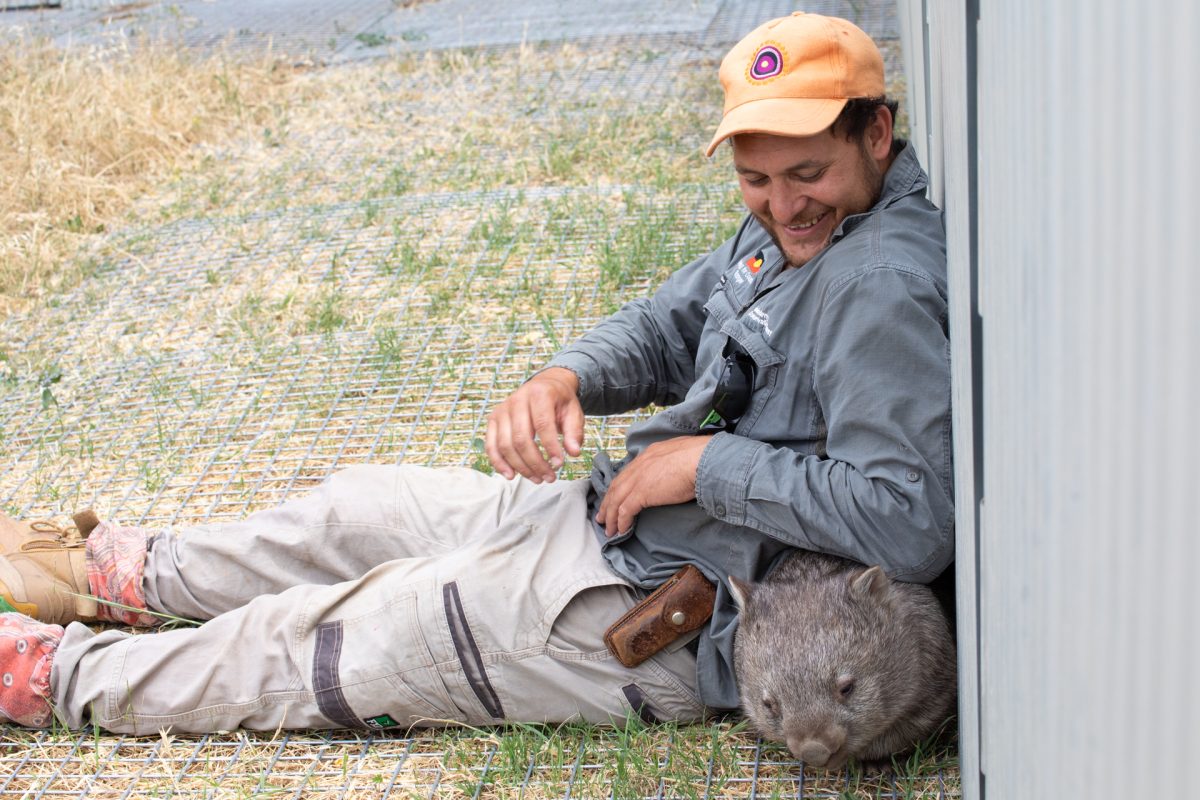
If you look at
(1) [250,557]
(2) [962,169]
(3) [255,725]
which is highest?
(2) [962,169]

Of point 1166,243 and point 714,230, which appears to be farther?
point 714,230

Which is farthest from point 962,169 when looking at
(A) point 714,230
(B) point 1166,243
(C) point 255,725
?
(A) point 714,230

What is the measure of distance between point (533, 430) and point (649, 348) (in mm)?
451

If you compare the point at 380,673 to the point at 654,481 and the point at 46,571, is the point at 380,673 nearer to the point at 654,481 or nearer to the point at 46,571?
the point at 654,481

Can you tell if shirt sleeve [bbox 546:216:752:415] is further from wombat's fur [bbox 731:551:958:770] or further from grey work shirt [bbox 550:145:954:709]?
wombat's fur [bbox 731:551:958:770]

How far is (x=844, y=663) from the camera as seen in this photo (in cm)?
233

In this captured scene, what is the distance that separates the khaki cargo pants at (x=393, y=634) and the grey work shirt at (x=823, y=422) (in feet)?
0.39

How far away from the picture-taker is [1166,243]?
3.23ft

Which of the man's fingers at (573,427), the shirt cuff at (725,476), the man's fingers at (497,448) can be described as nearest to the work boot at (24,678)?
the man's fingers at (497,448)

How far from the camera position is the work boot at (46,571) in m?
3.10

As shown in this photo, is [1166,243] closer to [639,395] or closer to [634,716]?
[634,716]

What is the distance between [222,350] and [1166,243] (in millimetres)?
4152

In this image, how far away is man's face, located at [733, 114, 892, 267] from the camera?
7.97 feet

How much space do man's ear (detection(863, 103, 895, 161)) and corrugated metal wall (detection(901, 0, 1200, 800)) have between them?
4.01ft
